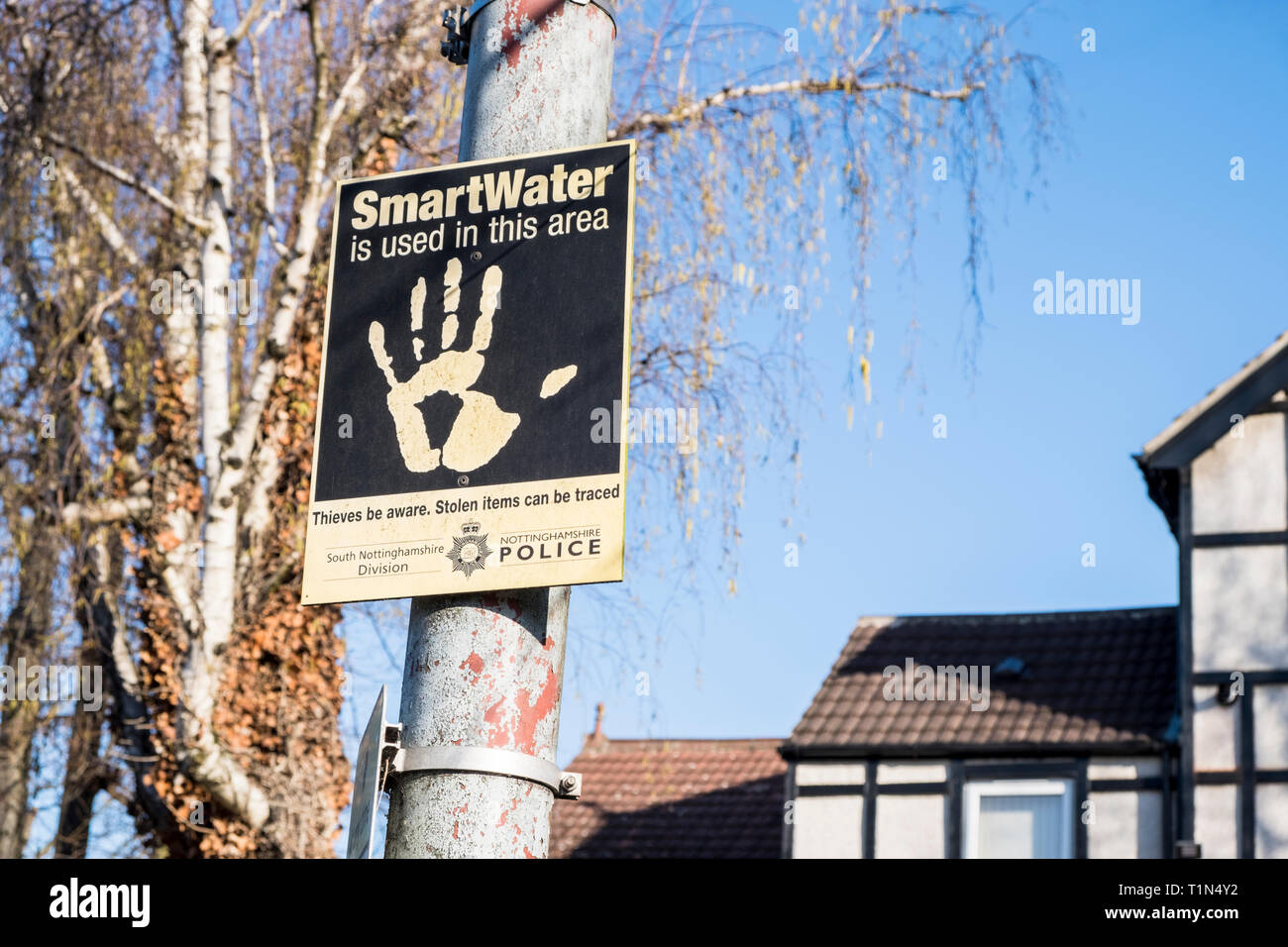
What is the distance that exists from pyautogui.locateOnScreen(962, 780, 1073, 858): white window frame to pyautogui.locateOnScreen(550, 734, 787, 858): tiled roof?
3.44 meters

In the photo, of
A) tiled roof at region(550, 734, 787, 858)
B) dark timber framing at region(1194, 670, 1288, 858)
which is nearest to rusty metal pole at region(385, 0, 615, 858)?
dark timber framing at region(1194, 670, 1288, 858)

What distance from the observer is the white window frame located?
16.0 metres

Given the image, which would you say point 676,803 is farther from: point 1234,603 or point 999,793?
point 1234,603

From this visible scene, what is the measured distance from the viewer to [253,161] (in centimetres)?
1184

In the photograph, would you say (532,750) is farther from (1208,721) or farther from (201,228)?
(1208,721)

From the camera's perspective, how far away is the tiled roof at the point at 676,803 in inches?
785

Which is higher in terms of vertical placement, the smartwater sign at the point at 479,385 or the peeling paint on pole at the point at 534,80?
the peeling paint on pole at the point at 534,80

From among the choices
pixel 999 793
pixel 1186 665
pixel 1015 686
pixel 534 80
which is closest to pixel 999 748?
pixel 999 793

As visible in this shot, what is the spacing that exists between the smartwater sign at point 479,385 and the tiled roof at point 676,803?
16.1 metres

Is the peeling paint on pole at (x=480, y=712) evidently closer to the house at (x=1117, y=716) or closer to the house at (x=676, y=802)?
the house at (x=1117, y=716)

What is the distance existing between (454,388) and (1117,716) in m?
14.8

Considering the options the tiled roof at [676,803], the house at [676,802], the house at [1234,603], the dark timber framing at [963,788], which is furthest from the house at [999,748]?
the tiled roof at [676,803]

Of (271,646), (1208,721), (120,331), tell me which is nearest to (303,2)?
(120,331)

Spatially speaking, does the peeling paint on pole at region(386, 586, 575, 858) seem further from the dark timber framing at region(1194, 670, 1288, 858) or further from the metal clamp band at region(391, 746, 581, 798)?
the dark timber framing at region(1194, 670, 1288, 858)
